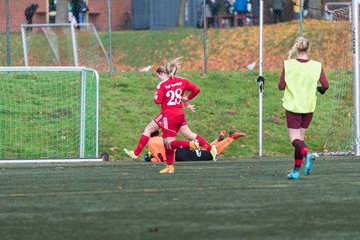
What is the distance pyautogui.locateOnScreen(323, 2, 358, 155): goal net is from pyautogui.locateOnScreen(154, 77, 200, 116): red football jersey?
510 centimetres

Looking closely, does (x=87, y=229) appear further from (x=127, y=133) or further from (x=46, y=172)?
(x=127, y=133)

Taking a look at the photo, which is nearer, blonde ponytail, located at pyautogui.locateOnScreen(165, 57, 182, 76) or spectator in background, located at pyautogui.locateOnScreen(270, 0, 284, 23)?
blonde ponytail, located at pyautogui.locateOnScreen(165, 57, 182, 76)

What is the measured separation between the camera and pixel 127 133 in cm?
2488

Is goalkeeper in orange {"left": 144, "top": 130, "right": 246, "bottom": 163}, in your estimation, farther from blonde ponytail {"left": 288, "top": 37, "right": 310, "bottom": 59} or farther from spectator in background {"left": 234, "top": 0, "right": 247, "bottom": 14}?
spectator in background {"left": 234, "top": 0, "right": 247, "bottom": 14}

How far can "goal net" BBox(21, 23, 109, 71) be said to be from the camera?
99.4 feet

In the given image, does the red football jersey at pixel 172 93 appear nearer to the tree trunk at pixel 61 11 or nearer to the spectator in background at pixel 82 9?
the tree trunk at pixel 61 11

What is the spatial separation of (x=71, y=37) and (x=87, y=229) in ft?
69.7

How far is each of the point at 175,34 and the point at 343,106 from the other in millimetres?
14214

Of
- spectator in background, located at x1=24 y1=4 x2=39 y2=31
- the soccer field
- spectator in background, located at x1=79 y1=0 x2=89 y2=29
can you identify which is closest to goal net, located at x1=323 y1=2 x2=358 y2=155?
the soccer field

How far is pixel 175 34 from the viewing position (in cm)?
3803

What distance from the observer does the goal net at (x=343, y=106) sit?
22328 mm

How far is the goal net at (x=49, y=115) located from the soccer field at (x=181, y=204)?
18.4 ft

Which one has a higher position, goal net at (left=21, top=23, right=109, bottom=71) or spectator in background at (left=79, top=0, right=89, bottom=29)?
spectator in background at (left=79, top=0, right=89, bottom=29)

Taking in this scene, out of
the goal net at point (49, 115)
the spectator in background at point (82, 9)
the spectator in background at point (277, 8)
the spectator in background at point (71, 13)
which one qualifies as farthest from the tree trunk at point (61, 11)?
the goal net at point (49, 115)
